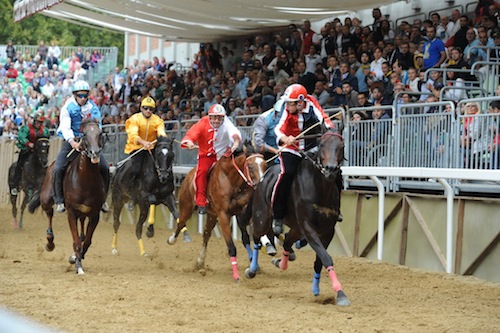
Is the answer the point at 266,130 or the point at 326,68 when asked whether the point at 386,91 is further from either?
the point at 266,130

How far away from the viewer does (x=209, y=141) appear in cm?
1223

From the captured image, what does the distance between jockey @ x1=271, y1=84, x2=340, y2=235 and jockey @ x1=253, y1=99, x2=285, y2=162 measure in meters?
0.39

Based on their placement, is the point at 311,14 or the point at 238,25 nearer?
the point at 311,14

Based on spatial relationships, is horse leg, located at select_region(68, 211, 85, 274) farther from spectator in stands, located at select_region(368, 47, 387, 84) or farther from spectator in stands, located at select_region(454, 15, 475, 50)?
spectator in stands, located at select_region(454, 15, 475, 50)

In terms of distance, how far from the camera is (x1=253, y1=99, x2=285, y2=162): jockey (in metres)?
10.5

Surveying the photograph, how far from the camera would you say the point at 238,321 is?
7.64 metres

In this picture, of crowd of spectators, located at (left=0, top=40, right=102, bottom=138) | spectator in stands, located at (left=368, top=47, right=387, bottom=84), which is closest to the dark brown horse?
spectator in stands, located at (left=368, top=47, right=387, bottom=84)

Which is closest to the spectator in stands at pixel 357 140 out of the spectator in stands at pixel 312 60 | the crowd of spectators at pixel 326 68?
the crowd of spectators at pixel 326 68

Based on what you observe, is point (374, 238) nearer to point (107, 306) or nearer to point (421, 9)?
point (107, 306)

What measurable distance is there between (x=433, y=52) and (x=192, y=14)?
853 cm

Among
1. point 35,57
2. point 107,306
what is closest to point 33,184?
point 107,306

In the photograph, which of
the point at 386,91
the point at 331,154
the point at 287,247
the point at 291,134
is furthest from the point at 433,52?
the point at 331,154

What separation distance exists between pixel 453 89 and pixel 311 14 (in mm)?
7780

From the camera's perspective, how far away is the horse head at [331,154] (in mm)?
8484
